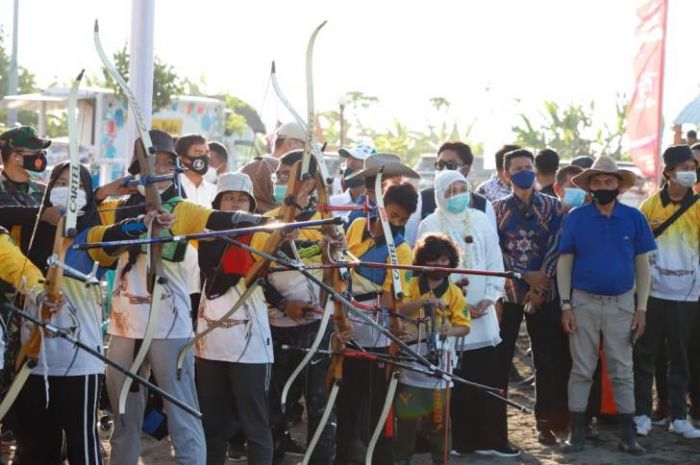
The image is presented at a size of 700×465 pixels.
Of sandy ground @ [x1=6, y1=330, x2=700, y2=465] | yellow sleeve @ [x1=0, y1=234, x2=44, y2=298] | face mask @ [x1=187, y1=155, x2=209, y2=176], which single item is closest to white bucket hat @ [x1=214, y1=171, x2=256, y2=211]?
face mask @ [x1=187, y1=155, x2=209, y2=176]

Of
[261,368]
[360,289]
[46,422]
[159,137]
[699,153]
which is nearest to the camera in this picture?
[46,422]

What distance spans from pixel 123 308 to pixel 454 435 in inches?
109

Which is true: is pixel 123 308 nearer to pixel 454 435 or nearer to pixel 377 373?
pixel 377 373

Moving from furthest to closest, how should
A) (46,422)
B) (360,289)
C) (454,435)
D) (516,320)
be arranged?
1. (516,320)
2. (454,435)
3. (360,289)
4. (46,422)

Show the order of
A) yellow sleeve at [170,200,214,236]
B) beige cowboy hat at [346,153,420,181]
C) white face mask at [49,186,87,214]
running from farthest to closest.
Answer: beige cowboy hat at [346,153,420,181], yellow sleeve at [170,200,214,236], white face mask at [49,186,87,214]

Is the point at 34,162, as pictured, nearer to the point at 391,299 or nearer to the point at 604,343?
the point at 391,299

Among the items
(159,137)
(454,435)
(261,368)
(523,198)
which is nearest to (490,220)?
(523,198)

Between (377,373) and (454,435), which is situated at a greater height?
(377,373)

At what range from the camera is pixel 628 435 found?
24.7ft

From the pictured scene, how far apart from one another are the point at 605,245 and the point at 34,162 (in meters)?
3.77

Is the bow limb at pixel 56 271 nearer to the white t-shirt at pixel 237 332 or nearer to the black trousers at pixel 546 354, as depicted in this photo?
the white t-shirt at pixel 237 332

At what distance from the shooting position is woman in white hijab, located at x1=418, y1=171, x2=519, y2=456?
7238 millimetres

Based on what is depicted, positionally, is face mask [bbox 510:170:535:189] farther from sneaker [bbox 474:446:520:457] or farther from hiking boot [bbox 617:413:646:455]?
sneaker [bbox 474:446:520:457]

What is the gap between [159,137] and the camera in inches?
210
